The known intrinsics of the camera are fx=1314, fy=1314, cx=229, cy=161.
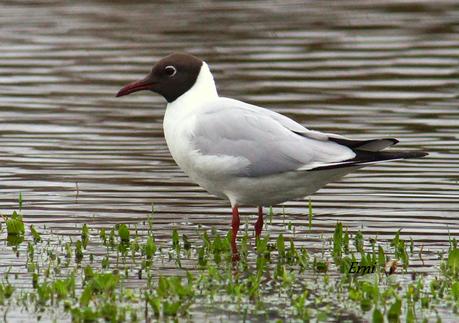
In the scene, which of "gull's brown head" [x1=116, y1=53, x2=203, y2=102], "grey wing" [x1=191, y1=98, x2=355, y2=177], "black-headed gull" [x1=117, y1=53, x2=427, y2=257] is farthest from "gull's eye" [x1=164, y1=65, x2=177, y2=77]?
"grey wing" [x1=191, y1=98, x2=355, y2=177]

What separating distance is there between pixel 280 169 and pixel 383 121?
6.05 meters

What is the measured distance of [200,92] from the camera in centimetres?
1125

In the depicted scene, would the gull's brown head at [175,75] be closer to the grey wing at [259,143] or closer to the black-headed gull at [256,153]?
the black-headed gull at [256,153]

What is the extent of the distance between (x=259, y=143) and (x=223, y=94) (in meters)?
7.77

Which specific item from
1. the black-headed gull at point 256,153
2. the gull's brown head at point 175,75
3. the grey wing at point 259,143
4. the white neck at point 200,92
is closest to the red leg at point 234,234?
the black-headed gull at point 256,153

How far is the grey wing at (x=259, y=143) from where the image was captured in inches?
412

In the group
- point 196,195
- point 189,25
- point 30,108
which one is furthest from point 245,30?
point 196,195

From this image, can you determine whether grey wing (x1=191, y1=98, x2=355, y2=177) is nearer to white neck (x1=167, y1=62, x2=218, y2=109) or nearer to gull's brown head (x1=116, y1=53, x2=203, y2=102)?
white neck (x1=167, y1=62, x2=218, y2=109)

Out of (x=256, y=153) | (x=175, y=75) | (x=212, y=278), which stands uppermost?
(x=175, y=75)

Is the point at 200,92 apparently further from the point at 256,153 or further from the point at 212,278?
the point at 212,278

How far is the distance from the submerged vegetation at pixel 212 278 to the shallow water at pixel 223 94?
41cm

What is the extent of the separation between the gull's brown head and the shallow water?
47.8 inches

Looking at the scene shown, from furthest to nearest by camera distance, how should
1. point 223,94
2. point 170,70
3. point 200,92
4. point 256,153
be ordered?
1. point 223,94
2. point 170,70
3. point 200,92
4. point 256,153

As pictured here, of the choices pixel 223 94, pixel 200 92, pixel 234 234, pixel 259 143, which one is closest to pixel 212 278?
pixel 234 234
